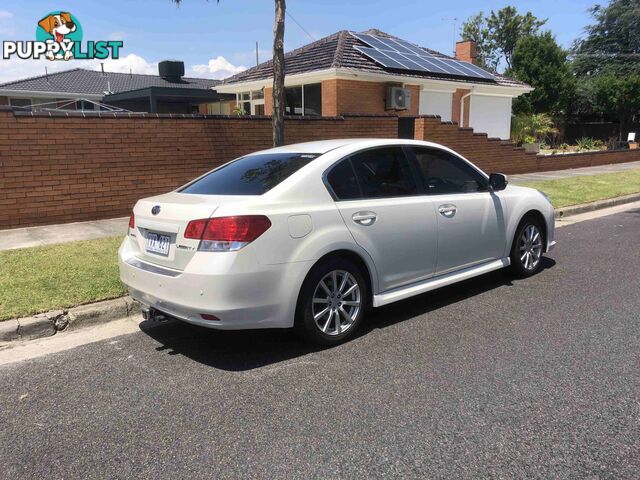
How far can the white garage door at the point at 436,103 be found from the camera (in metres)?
17.9

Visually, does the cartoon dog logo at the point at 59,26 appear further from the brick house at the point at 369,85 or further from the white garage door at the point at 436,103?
the white garage door at the point at 436,103

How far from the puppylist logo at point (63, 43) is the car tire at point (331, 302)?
22916 mm

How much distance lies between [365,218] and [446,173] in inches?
55.0

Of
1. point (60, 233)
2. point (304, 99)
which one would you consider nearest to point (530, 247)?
point (60, 233)

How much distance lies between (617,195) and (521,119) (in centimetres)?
1363

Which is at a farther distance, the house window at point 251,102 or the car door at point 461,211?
the house window at point 251,102

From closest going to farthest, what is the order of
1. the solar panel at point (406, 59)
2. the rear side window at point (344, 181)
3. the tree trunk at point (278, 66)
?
the rear side window at point (344, 181) < the tree trunk at point (278, 66) < the solar panel at point (406, 59)

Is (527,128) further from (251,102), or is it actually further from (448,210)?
(448,210)

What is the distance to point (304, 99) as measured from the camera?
664 inches

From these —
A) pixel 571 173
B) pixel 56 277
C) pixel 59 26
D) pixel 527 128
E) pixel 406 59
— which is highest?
pixel 59 26

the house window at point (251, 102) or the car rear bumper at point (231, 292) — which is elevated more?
the house window at point (251, 102)

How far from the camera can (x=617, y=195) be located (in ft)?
40.7

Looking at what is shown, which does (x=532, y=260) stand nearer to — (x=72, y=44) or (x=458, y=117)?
(x=458, y=117)

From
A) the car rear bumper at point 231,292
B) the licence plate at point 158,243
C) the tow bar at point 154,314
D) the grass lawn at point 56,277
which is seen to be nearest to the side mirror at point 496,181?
the car rear bumper at point 231,292
